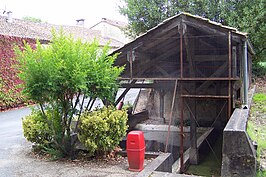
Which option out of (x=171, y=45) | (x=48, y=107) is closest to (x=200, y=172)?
(x=171, y=45)

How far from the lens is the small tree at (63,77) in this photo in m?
5.81

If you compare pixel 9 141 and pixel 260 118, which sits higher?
pixel 260 118

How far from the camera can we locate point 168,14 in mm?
15625

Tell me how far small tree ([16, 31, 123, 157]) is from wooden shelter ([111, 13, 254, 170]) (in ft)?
6.36

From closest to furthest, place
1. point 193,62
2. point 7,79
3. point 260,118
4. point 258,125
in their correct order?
point 258,125 < point 260,118 < point 193,62 < point 7,79

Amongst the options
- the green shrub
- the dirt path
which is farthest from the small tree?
the dirt path

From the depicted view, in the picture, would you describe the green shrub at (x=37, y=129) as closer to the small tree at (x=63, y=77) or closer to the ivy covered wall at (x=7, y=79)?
the small tree at (x=63, y=77)

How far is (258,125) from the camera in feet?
22.4

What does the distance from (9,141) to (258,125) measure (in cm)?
671

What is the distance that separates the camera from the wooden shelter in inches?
291

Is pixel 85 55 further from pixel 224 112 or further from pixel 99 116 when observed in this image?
pixel 224 112

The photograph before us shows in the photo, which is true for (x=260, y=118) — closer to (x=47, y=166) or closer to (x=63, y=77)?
(x=63, y=77)

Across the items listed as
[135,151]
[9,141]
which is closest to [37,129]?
[9,141]

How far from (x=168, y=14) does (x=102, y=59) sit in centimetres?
1026
